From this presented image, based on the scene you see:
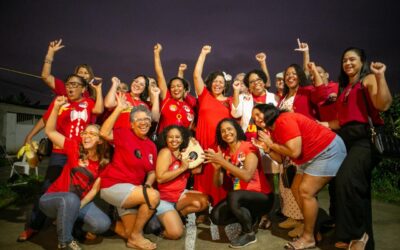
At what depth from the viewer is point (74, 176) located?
3471 mm

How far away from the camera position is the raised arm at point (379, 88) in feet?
8.82

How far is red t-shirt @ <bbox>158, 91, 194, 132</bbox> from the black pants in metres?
2.40

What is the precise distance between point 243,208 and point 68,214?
205cm

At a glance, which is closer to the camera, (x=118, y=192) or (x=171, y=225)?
(x=118, y=192)

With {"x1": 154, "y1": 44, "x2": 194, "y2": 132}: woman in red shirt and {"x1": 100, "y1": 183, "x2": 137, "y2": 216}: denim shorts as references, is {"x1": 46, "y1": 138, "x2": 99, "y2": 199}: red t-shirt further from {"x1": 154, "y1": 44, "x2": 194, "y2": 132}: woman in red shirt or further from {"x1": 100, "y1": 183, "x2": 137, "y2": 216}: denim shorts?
{"x1": 154, "y1": 44, "x2": 194, "y2": 132}: woman in red shirt

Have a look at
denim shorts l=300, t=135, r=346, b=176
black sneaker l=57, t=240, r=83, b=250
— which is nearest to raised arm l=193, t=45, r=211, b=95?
denim shorts l=300, t=135, r=346, b=176

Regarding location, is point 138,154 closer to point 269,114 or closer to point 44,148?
point 44,148

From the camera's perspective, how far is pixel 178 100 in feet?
15.4

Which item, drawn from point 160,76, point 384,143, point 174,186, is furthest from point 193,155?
point 384,143

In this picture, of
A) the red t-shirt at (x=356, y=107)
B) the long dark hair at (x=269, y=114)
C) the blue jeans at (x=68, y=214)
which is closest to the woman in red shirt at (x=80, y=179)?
the blue jeans at (x=68, y=214)

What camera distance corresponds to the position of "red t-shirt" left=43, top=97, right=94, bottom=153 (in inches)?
156

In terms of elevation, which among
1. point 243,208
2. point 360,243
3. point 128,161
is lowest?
point 360,243

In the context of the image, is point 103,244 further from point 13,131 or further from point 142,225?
point 13,131

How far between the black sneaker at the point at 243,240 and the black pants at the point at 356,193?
38.5 inches
